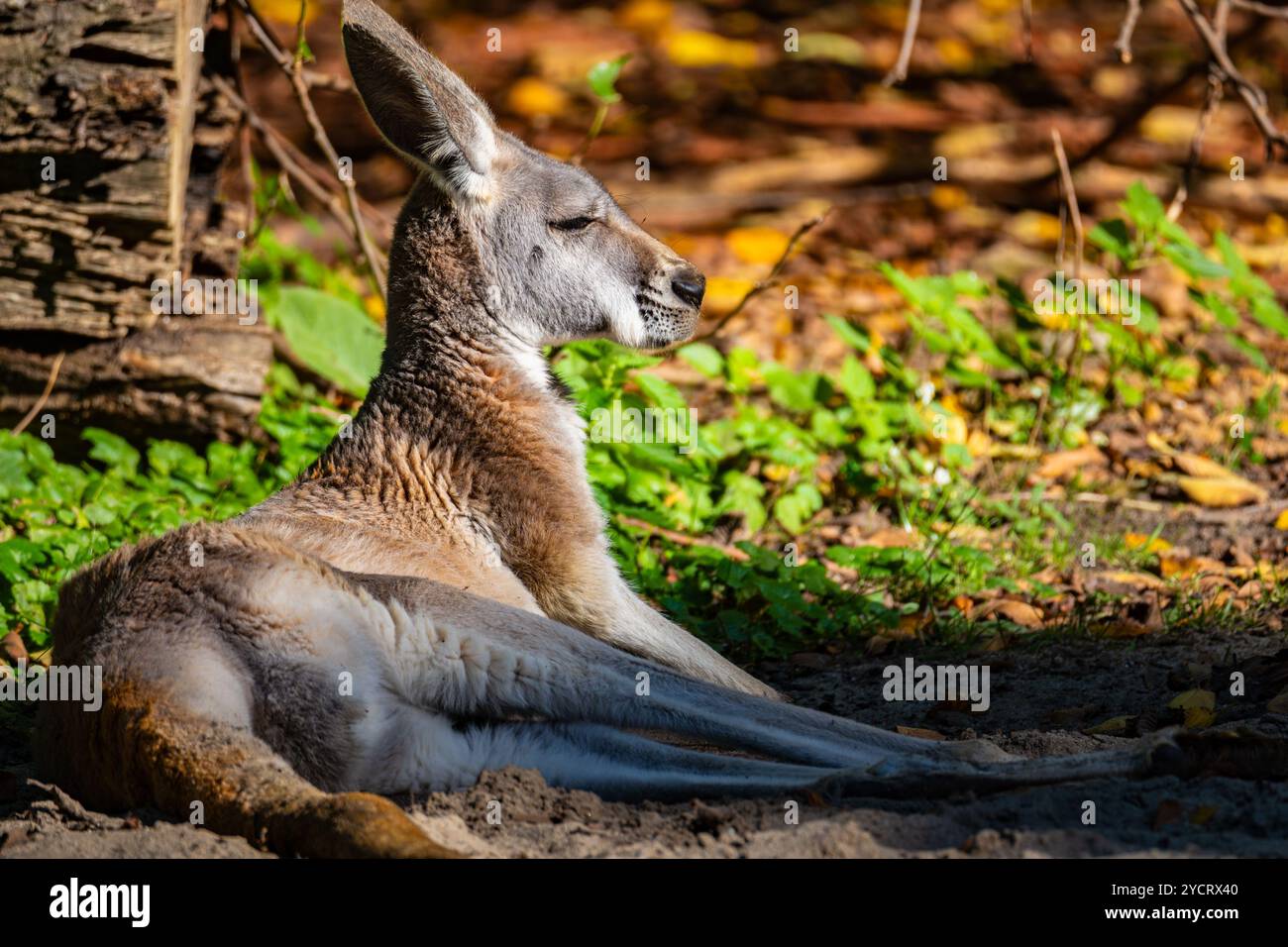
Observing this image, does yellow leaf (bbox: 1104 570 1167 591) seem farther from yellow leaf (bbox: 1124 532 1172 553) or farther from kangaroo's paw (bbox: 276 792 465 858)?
kangaroo's paw (bbox: 276 792 465 858)

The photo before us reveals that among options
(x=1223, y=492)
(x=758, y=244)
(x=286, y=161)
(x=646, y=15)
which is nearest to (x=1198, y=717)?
(x=1223, y=492)

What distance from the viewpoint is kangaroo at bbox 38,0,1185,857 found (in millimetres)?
3385

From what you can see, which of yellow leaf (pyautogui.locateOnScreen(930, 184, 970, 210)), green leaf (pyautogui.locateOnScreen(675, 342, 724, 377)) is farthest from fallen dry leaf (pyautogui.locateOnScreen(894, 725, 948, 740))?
yellow leaf (pyautogui.locateOnScreen(930, 184, 970, 210))

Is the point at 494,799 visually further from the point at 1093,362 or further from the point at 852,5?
the point at 852,5

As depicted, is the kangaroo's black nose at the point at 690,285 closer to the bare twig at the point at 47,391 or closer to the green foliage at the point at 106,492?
the green foliage at the point at 106,492

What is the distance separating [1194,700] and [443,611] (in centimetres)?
224

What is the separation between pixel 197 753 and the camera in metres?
3.27

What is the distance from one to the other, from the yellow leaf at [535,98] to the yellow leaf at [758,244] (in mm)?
1932

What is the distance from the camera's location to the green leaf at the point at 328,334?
7.01 metres

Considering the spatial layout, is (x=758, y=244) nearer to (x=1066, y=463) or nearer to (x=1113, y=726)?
(x=1066, y=463)

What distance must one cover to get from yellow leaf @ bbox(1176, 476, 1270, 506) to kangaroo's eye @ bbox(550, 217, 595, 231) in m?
3.27

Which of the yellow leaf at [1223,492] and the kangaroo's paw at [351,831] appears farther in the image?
the yellow leaf at [1223,492]

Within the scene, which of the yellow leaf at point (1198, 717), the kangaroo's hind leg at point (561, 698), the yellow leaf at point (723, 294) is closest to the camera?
the kangaroo's hind leg at point (561, 698)

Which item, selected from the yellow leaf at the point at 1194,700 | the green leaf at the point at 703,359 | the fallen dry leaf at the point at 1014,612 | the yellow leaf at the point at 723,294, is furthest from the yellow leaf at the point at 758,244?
the yellow leaf at the point at 1194,700
